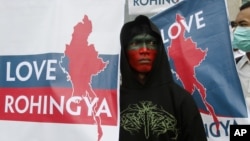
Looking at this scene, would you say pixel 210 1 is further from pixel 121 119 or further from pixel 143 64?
pixel 121 119

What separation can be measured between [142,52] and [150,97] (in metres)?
0.26

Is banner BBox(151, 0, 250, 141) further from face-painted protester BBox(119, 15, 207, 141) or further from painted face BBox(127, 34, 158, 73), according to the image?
painted face BBox(127, 34, 158, 73)

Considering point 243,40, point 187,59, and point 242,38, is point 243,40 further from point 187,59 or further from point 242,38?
point 187,59

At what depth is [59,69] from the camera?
10.3 ft

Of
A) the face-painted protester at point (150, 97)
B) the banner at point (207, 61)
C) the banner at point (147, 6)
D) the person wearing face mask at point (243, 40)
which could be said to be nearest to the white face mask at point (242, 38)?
the person wearing face mask at point (243, 40)

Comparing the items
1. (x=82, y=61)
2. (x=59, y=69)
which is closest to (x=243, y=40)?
(x=82, y=61)

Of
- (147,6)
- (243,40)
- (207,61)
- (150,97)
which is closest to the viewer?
(150,97)

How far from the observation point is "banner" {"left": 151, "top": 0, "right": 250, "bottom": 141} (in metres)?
3.48

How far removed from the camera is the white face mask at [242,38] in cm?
392

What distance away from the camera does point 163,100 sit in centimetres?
305

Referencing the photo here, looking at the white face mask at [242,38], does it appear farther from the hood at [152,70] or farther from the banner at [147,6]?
the banner at [147,6]

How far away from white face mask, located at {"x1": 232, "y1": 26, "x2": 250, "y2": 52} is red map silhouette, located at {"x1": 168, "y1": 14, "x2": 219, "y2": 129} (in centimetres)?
44

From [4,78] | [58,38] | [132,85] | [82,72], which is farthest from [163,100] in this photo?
[4,78]

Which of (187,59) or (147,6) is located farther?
(147,6)
